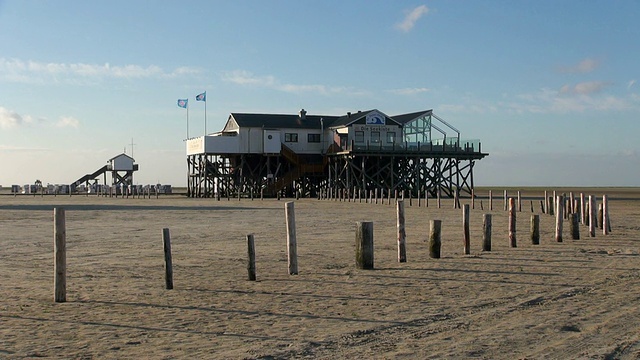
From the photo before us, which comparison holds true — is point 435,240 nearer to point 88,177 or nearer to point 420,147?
point 420,147

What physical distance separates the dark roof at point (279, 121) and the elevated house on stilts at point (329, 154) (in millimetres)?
90

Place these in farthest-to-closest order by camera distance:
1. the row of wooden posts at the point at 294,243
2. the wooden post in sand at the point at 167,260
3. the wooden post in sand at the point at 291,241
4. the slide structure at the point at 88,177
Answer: the slide structure at the point at 88,177 → the wooden post in sand at the point at 291,241 → the wooden post in sand at the point at 167,260 → the row of wooden posts at the point at 294,243

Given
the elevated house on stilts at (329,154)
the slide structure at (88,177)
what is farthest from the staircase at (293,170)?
the slide structure at (88,177)

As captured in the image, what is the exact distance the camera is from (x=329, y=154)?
229 ft

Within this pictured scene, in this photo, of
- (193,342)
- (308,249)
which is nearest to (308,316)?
(193,342)

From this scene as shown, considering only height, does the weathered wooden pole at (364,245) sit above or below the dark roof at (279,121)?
below

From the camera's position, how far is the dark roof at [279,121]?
6944 cm

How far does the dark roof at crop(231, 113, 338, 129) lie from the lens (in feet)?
228

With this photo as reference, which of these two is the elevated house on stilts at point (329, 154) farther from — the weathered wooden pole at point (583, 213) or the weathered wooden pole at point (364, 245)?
the weathered wooden pole at point (364, 245)

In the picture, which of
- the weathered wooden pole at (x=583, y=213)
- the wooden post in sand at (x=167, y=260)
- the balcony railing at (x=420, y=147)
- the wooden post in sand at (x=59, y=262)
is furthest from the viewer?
the balcony railing at (x=420, y=147)

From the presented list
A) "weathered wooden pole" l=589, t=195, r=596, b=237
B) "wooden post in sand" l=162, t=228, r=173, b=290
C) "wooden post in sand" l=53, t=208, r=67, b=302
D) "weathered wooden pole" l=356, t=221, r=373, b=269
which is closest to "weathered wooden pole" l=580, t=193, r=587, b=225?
"weathered wooden pole" l=589, t=195, r=596, b=237

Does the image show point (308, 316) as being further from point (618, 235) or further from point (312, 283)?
point (618, 235)

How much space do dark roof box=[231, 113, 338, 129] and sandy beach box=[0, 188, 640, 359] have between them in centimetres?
4661

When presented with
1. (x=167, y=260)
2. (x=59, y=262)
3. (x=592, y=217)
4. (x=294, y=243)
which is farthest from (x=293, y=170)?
(x=59, y=262)
